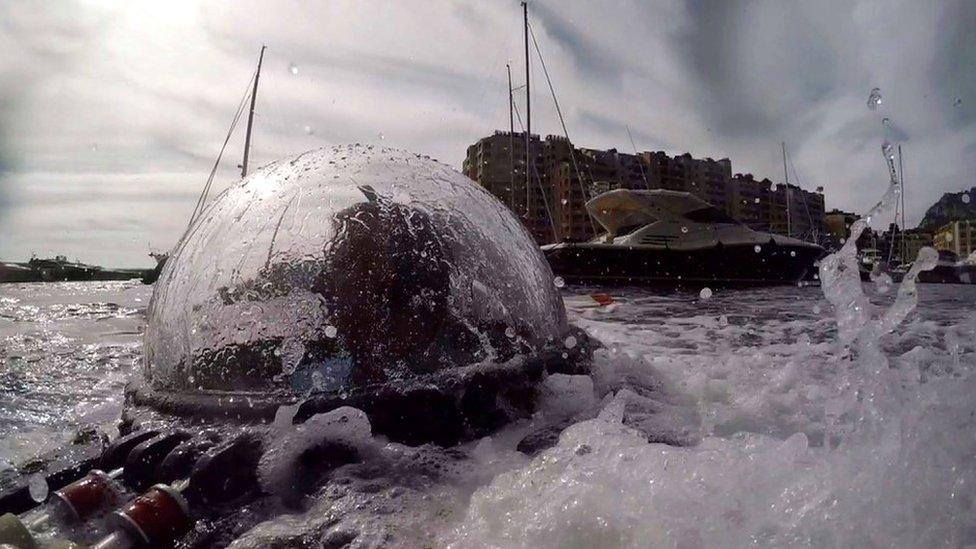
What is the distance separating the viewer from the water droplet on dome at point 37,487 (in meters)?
1.85

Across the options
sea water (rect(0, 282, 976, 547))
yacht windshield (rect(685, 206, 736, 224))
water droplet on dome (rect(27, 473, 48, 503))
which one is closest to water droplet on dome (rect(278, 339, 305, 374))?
sea water (rect(0, 282, 976, 547))

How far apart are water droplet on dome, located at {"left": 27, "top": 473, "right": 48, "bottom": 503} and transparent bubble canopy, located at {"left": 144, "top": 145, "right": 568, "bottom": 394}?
56 centimetres

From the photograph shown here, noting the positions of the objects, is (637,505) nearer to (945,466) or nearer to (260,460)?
(945,466)

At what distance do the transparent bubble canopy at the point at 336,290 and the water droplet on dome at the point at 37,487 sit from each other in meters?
0.56

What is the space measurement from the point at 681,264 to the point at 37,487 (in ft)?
79.4

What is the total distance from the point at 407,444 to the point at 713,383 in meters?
2.04

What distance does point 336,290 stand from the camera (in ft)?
7.72

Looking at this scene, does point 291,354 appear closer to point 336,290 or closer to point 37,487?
point 336,290

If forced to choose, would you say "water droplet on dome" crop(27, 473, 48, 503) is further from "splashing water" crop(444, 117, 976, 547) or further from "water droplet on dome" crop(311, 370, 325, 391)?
"splashing water" crop(444, 117, 976, 547)

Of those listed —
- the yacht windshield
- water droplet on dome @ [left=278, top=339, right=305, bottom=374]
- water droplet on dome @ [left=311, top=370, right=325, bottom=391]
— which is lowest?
water droplet on dome @ [left=311, top=370, right=325, bottom=391]

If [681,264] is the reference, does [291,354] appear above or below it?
below

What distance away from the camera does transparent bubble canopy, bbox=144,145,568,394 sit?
2291 mm

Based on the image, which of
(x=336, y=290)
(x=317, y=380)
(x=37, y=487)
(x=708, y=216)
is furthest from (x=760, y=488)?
(x=708, y=216)

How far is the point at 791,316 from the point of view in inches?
316
